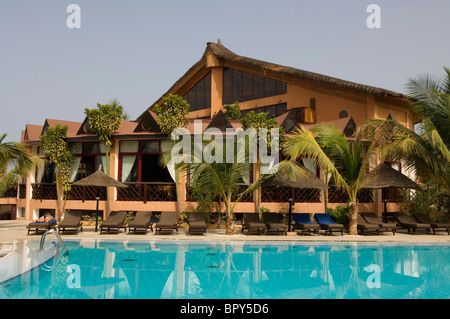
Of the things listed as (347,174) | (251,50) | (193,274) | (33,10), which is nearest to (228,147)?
(347,174)

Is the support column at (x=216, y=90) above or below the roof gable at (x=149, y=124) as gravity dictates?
above

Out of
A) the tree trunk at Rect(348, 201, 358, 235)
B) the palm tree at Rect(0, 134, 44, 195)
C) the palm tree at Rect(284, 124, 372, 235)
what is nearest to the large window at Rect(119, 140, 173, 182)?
the palm tree at Rect(0, 134, 44, 195)

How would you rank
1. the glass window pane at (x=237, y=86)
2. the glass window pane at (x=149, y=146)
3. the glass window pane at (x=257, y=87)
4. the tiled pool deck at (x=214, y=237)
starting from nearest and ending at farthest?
1. the tiled pool deck at (x=214, y=237)
2. the glass window pane at (x=149, y=146)
3. the glass window pane at (x=257, y=87)
4. the glass window pane at (x=237, y=86)

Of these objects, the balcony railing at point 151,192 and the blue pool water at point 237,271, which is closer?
the blue pool water at point 237,271

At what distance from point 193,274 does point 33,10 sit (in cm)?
904

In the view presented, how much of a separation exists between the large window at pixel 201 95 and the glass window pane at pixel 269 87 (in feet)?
12.9

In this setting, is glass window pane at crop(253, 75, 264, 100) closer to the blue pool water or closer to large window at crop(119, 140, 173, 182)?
large window at crop(119, 140, 173, 182)

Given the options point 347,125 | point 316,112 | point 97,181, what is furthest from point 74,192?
point 347,125

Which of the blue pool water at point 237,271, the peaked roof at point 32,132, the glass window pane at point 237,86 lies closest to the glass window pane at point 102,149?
the peaked roof at point 32,132

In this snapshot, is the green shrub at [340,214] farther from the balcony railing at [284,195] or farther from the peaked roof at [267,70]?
the peaked roof at [267,70]

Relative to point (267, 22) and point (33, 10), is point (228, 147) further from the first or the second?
point (33, 10)

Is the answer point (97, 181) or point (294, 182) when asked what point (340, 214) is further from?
point (97, 181)

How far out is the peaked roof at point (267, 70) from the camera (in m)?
17.9

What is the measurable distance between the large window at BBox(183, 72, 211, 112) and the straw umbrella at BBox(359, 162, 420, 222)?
11.8 m
